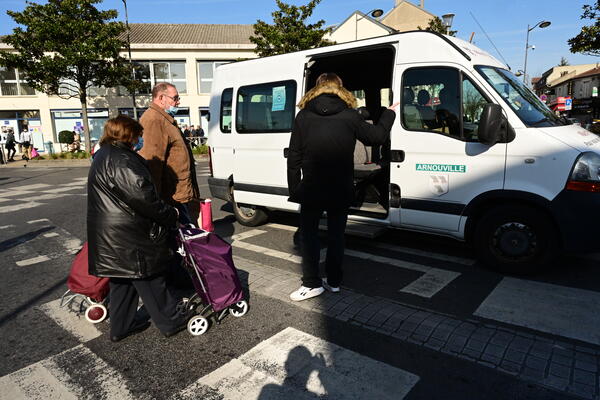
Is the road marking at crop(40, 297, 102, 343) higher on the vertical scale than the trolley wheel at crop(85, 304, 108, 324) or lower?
lower

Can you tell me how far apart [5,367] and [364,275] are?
3.20 meters

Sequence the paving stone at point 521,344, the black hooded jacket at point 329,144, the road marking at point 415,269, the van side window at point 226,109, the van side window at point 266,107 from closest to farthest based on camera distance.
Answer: the paving stone at point 521,344
the black hooded jacket at point 329,144
the road marking at point 415,269
the van side window at point 266,107
the van side window at point 226,109

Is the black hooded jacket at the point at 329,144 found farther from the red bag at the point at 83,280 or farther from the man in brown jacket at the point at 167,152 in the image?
the red bag at the point at 83,280

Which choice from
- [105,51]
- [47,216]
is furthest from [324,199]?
[105,51]

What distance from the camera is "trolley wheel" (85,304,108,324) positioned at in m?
3.53

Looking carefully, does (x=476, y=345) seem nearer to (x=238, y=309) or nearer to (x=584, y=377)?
(x=584, y=377)

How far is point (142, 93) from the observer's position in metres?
30.1

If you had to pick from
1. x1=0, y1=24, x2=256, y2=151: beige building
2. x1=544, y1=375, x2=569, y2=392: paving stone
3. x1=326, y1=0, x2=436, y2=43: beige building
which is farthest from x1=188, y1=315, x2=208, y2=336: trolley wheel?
x1=326, y1=0, x2=436, y2=43: beige building

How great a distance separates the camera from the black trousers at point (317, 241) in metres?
3.70

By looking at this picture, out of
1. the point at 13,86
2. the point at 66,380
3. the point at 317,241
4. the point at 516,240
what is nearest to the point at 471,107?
the point at 516,240

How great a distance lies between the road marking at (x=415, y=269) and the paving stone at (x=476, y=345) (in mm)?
870

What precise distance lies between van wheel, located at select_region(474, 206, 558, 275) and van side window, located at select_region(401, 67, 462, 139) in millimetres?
966

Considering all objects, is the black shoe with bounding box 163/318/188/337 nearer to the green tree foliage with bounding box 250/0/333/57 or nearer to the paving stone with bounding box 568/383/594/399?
the paving stone with bounding box 568/383/594/399

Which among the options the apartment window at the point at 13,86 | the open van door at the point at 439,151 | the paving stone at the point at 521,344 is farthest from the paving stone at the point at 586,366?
the apartment window at the point at 13,86
